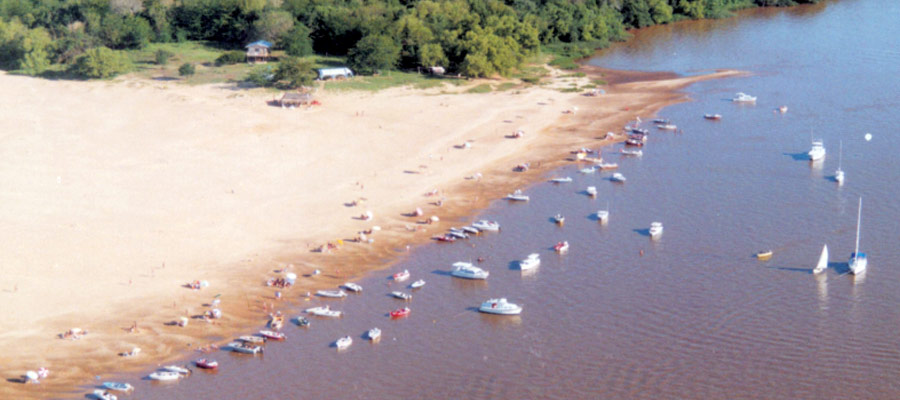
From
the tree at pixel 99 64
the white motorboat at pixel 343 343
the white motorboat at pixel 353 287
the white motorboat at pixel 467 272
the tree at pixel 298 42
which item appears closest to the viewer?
the white motorboat at pixel 343 343

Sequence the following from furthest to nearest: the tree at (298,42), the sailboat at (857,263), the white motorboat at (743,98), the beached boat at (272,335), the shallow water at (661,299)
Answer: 1. the tree at (298,42)
2. the white motorboat at (743,98)
3. the sailboat at (857,263)
4. the beached boat at (272,335)
5. the shallow water at (661,299)

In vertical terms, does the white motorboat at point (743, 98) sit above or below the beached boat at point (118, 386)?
above

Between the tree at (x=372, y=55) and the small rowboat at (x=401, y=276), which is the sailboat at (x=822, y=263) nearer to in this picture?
the small rowboat at (x=401, y=276)

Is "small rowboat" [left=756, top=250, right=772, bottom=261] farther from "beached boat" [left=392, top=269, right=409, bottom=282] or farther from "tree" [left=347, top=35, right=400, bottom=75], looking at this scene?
"tree" [left=347, top=35, right=400, bottom=75]

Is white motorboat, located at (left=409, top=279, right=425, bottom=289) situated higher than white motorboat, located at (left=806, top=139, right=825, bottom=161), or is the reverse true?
white motorboat, located at (left=806, top=139, right=825, bottom=161)

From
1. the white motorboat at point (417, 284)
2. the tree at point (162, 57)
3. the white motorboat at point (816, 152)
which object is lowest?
the white motorboat at point (417, 284)

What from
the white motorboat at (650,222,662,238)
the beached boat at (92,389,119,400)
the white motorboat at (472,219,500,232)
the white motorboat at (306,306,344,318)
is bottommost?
the beached boat at (92,389,119,400)

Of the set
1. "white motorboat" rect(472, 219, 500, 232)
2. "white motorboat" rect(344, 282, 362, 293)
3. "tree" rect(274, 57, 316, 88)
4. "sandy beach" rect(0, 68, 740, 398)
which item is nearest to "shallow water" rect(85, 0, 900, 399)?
"white motorboat" rect(344, 282, 362, 293)

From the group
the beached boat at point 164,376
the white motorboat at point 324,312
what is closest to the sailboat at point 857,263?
the white motorboat at point 324,312

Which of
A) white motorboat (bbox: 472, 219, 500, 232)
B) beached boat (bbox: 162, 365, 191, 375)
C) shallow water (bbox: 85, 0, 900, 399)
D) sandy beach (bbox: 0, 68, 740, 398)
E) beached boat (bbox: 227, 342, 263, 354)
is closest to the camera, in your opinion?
shallow water (bbox: 85, 0, 900, 399)
